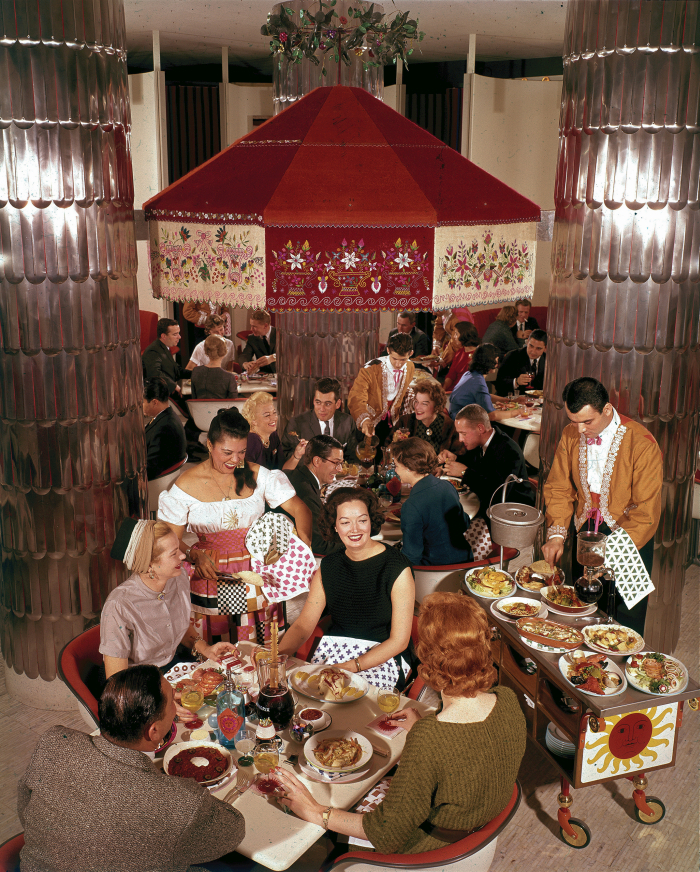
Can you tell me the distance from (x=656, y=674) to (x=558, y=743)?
57cm

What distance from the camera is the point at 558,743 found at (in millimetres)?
3506

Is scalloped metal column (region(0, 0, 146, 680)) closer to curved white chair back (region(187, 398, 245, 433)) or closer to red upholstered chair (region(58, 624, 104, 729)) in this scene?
red upholstered chair (region(58, 624, 104, 729))

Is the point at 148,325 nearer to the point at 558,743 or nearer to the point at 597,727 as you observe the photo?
the point at 558,743

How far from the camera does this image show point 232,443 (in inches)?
152

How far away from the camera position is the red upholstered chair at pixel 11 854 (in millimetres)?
2420

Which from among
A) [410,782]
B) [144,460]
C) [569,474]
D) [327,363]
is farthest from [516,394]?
[410,782]

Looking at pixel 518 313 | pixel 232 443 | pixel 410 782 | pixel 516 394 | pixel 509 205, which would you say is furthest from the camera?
pixel 518 313

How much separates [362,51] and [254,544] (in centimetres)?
263

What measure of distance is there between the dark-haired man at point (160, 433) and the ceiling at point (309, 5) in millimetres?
3838

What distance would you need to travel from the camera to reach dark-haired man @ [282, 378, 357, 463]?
5609mm

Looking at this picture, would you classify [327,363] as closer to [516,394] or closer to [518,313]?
[516,394]

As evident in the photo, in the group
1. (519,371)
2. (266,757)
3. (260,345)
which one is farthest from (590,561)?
(260,345)

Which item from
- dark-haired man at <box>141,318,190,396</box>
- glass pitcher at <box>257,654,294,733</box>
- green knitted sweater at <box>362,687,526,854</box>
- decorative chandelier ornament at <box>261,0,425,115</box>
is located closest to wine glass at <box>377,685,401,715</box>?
glass pitcher at <box>257,654,294,733</box>

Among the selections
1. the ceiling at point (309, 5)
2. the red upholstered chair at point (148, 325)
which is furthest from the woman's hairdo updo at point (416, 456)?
the red upholstered chair at point (148, 325)
